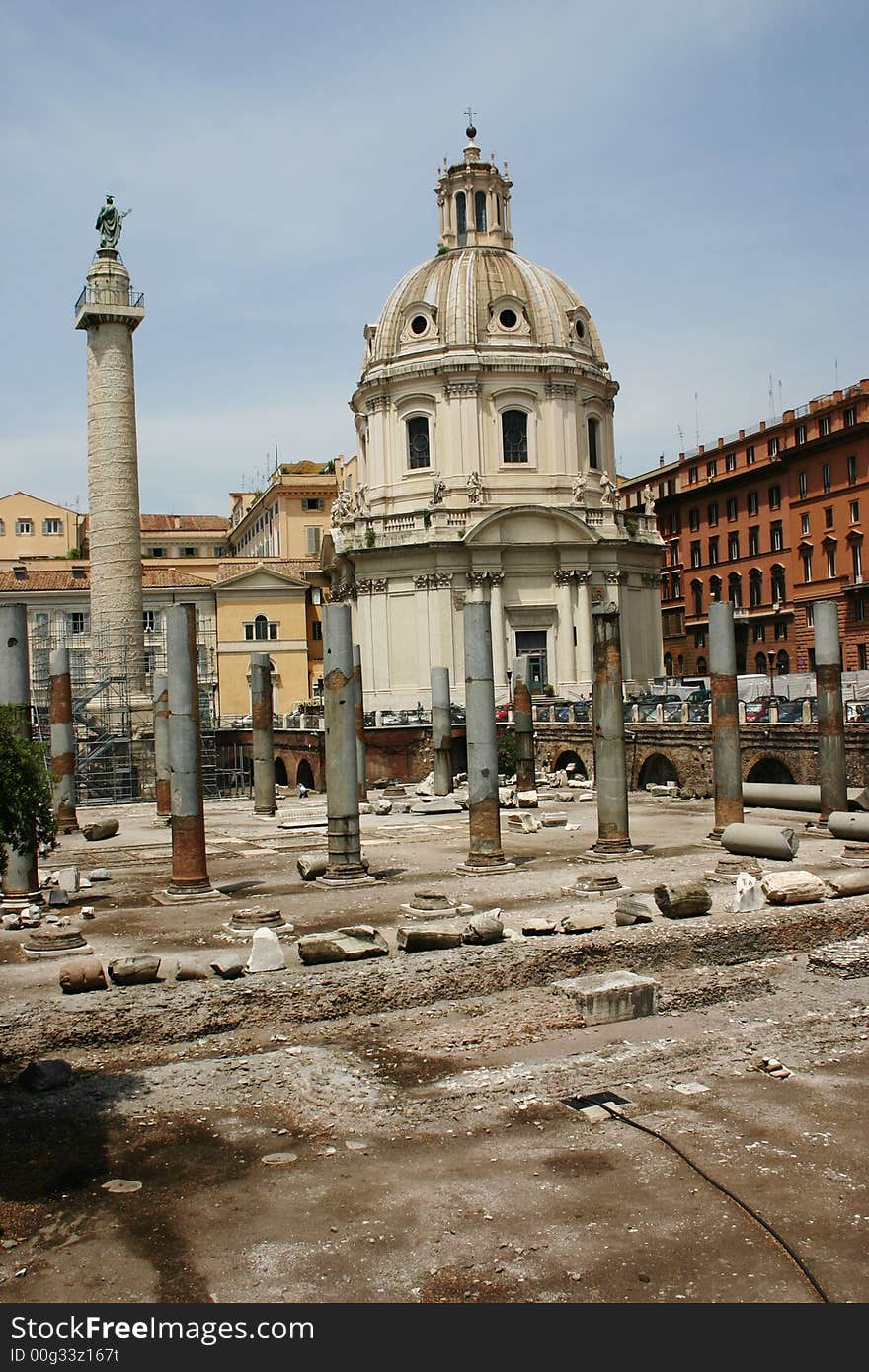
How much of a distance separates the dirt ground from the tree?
2107 mm

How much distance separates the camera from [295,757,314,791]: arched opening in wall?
47531mm

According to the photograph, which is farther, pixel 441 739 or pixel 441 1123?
pixel 441 739

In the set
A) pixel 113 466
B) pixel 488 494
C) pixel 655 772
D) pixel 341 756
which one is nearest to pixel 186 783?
pixel 341 756

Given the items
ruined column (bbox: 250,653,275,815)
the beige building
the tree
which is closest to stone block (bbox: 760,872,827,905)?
the tree

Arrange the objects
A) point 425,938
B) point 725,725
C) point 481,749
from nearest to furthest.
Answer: point 425,938 < point 481,749 < point 725,725

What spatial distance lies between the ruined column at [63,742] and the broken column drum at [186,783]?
12092 millimetres

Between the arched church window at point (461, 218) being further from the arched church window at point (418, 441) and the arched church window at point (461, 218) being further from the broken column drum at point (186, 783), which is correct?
the broken column drum at point (186, 783)

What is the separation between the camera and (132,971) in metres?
12.2

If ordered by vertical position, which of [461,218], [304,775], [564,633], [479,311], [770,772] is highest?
[461,218]

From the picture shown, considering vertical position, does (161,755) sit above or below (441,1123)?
above

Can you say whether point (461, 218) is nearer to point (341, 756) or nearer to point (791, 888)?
point (341, 756)

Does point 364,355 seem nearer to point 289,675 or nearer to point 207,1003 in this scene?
point 289,675

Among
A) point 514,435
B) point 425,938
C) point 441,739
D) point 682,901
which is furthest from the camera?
point 514,435

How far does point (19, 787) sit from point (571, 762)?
34.4m
